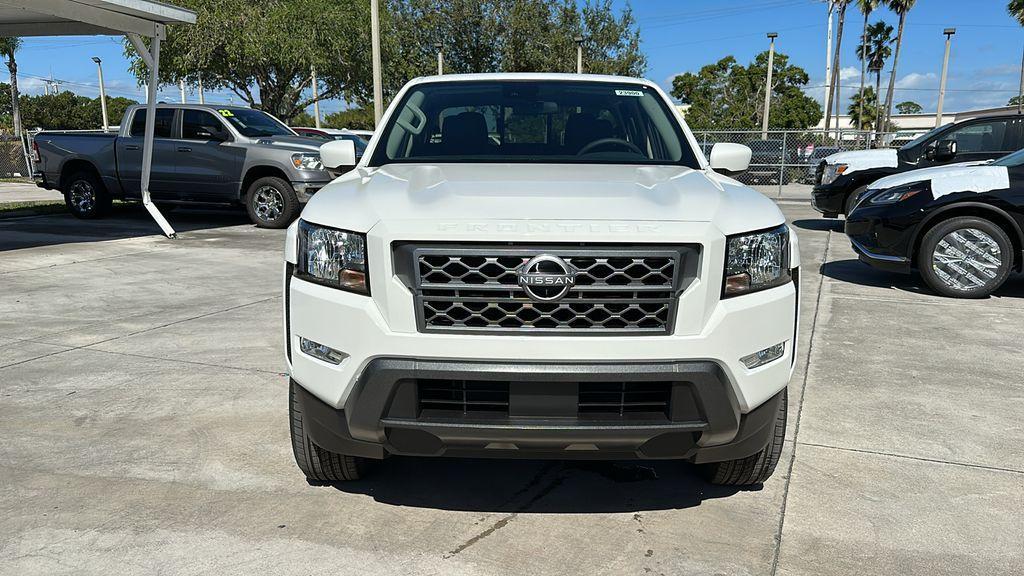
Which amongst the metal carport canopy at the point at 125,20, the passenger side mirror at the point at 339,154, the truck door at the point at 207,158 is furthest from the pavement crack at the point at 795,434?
the metal carport canopy at the point at 125,20

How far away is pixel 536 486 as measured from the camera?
11.2 ft

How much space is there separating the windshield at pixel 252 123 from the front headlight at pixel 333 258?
10.2 meters

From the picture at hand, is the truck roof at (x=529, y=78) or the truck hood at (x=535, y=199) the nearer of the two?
the truck hood at (x=535, y=199)

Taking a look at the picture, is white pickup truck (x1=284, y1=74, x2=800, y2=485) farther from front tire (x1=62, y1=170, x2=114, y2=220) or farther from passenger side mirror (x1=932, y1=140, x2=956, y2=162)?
front tire (x1=62, y1=170, x2=114, y2=220)

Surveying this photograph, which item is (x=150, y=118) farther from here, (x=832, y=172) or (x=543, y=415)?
(x=543, y=415)

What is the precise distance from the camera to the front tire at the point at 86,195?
13.2m

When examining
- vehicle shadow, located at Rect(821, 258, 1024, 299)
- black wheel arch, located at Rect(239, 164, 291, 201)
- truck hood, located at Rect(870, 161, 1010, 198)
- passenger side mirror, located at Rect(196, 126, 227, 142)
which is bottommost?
vehicle shadow, located at Rect(821, 258, 1024, 299)

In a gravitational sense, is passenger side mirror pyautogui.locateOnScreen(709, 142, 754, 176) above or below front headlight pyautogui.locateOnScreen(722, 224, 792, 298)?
above

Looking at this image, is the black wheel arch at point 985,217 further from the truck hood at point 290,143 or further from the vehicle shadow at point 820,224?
the truck hood at point 290,143

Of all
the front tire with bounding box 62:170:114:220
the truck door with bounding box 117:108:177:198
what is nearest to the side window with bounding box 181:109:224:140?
the truck door with bounding box 117:108:177:198

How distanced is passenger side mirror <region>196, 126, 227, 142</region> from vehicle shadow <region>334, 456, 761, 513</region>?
32.3 feet

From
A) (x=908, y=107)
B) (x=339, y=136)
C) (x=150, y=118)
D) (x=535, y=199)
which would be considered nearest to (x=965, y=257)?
(x=535, y=199)

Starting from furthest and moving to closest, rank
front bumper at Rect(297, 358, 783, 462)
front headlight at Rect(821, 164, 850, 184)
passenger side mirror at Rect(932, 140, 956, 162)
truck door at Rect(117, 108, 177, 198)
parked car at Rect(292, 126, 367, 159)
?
parked car at Rect(292, 126, 367, 159) < truck door at Rect(117, 108, 177, 198) < front headlight at Rect(821, 164, 850, 184) < passenger side mirror at Rect(932, 140, 956, 162) < front bumper at Rect(297, 358, 783, 462)

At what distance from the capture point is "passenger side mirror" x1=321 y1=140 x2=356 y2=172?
4078 millimetres
